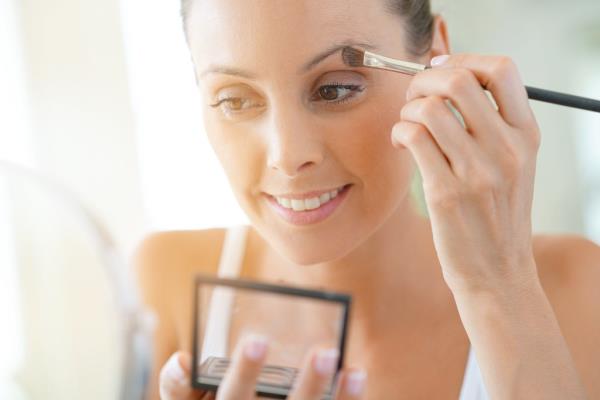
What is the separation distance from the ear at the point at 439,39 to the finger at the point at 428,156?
214 mm

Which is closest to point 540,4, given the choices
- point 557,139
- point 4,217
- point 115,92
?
point 557,139

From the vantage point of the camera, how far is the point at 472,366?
0.64 m

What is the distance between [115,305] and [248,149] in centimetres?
30

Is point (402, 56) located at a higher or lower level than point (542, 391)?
higher

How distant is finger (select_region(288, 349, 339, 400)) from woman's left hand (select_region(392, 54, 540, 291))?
15 centimetres

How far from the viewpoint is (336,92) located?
586mm

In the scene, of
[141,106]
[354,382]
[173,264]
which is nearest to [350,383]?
[354,382]

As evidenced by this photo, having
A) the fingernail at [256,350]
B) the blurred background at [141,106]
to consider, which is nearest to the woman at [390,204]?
the fingernail at [256,350]

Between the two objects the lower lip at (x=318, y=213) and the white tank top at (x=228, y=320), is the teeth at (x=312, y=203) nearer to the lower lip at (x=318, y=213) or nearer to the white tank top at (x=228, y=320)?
the lower lip at (x=318, y=213)

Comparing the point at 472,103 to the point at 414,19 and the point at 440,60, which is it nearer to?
the point at 440,60

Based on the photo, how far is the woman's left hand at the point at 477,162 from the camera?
48cm

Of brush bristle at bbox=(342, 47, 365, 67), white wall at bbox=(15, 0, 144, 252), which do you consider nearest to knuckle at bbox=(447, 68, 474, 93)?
brush bristle at bbox=(342, 47, 365, 67)

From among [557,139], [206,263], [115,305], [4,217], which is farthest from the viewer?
[557,139]

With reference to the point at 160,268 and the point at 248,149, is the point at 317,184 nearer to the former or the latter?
the point at 248,149
